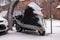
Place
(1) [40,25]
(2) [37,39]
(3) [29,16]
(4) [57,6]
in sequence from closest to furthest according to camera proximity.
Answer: (2) [37,39] → (1) [40,25] → (3) [29,16] → (4) [57,6]

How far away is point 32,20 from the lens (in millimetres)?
14398

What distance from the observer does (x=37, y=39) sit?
11938 millimetres

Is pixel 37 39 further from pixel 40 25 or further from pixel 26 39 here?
pixel 40 25

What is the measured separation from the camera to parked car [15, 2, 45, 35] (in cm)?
1378

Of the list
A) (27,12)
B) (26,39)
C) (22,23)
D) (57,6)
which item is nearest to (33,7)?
(27,12)

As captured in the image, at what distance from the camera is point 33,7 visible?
47.6ft

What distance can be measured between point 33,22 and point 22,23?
131 centimetres

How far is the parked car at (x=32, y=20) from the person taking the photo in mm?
13781

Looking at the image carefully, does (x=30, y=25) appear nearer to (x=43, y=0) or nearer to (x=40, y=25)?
(x=40, y=25)

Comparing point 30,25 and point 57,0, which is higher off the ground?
point 57,0

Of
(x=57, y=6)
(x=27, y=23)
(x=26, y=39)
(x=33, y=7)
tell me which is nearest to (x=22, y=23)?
(x=27, y=23)

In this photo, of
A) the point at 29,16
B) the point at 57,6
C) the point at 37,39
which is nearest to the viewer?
the point at 37,39

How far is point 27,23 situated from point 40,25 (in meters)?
1.44

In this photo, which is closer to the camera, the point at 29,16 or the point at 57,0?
the point at 29,16
